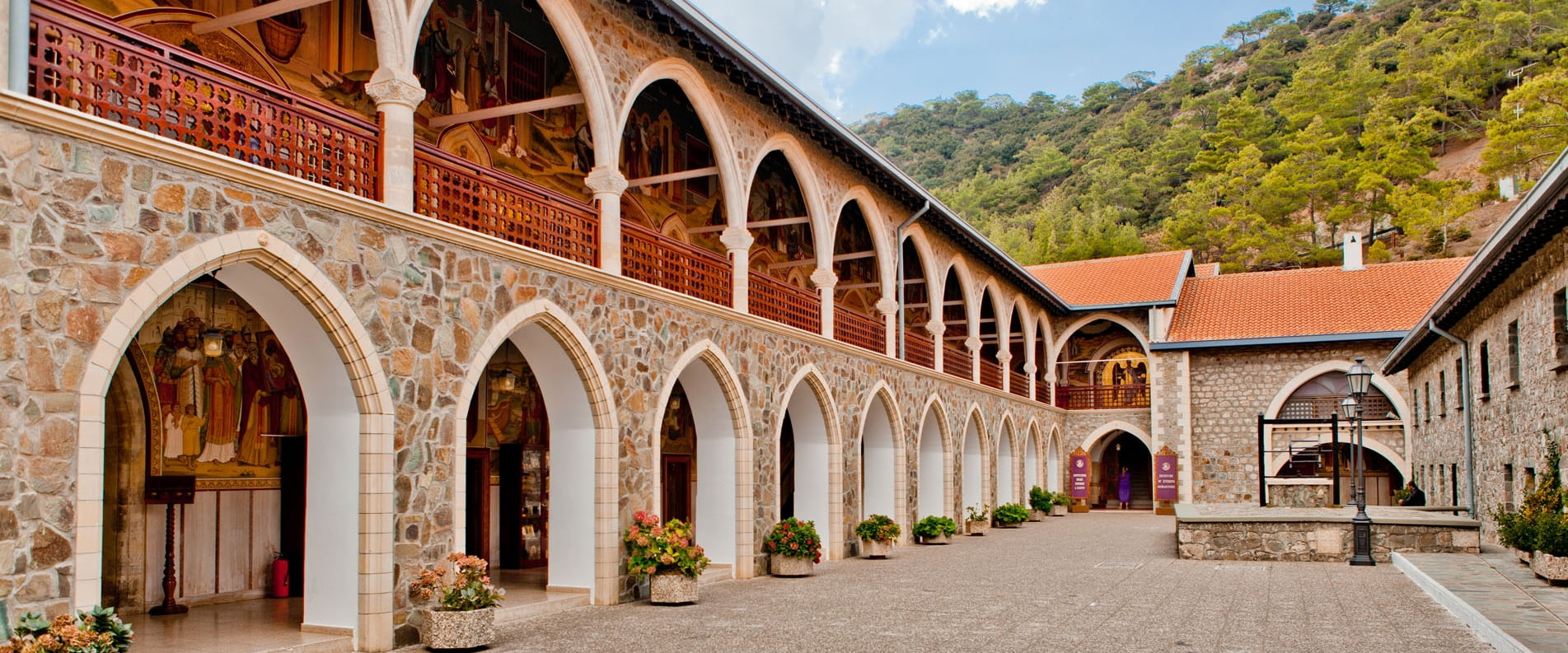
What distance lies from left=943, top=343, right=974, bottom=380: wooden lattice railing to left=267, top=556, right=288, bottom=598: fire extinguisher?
47.8 feet

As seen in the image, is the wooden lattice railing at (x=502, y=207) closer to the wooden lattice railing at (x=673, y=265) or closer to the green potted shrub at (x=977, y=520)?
the wooden lattice railing at (x=673, y=265)

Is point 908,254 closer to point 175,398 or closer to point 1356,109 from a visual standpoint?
point 175,398

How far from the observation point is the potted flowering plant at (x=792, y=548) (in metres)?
14.5

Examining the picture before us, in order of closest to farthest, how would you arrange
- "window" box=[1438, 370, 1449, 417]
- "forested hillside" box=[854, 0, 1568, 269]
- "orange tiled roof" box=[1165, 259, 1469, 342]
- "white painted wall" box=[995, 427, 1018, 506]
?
"window" box=[1438, 370, 1449, 417], "white painted wall" box=[995, 427, 1018, 506], "orange tiled roof" box=[1165, 259, 1469, 342], "forested hillside" box=[854, 0, 1568, 269]

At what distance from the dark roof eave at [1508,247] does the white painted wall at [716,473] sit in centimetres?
875

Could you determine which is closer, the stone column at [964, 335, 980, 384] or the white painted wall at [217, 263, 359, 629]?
the white painted wall at [217, 263, 359, 629]

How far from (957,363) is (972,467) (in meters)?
2.41

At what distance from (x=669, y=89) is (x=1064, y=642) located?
366 inches

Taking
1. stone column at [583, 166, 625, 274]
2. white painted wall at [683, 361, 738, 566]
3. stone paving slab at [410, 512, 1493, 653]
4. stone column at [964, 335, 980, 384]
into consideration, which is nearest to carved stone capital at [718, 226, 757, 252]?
white painted wall at [683, 361, 738, 566]

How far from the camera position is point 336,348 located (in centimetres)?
851

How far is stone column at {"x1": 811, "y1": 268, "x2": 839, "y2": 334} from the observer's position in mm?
17328

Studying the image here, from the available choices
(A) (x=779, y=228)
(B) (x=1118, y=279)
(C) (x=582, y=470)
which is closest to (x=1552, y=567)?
(C) (x=582, y=470)

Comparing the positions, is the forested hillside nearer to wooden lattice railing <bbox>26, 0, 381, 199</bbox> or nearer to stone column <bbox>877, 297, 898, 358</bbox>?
stone column <bbox>877, 297, 898, 358</bbox>

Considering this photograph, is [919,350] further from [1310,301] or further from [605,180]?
[1310,301]
